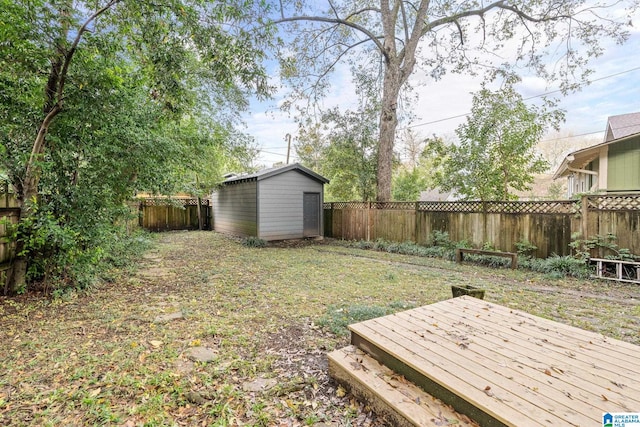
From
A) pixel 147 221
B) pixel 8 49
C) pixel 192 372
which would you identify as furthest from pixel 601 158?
pixel 147 221

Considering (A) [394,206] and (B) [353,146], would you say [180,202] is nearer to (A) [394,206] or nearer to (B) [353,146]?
(B) [353,146]

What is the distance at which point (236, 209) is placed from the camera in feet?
36.2

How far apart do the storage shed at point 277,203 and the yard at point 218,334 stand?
4.14 meters

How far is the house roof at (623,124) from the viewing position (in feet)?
28.5

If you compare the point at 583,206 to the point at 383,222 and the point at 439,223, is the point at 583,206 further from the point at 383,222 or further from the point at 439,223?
the point at 383,222

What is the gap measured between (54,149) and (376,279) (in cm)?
488

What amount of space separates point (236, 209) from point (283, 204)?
85.4 inches

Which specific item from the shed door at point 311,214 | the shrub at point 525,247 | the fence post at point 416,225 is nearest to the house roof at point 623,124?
the shrub at point 525,247

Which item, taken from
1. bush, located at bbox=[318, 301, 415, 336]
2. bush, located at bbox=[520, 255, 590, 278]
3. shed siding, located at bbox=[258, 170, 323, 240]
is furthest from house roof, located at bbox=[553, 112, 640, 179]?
bush, located at bbox=[318, 301, 415, 336]

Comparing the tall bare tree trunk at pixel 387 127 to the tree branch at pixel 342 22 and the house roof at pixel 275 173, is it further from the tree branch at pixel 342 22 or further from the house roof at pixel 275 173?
the house roof at pixel 275 173

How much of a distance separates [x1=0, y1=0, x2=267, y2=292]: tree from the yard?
115 centimetres

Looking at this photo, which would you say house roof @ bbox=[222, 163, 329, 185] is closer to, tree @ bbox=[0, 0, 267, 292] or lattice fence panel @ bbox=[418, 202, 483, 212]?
lattice fence panel @ bbox=[418, 202, 483, 212]

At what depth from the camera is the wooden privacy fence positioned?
493 cm

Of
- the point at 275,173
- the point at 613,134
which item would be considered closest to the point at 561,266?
the point at 613,134
